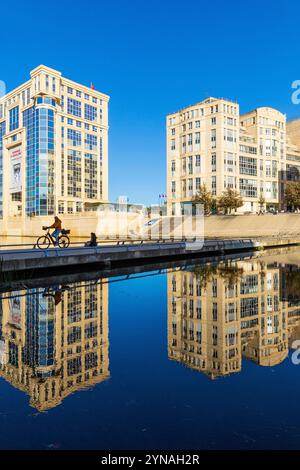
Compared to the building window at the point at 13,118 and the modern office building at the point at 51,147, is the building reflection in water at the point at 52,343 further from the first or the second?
the building window at the point at 13,118

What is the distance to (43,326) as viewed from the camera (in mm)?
8164

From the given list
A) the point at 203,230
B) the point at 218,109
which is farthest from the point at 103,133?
the point at 203,230

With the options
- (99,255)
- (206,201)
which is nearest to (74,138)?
(206,201)

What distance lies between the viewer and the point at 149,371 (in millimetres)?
5777

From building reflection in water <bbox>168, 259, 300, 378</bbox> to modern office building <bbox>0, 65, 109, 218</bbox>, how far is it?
247 ft

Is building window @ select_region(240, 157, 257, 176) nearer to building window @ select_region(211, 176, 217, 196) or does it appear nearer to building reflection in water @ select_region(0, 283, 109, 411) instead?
building window @ select_region(211, 176, 217, 196)

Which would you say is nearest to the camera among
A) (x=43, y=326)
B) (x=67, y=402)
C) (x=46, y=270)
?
(x=67, y=402)

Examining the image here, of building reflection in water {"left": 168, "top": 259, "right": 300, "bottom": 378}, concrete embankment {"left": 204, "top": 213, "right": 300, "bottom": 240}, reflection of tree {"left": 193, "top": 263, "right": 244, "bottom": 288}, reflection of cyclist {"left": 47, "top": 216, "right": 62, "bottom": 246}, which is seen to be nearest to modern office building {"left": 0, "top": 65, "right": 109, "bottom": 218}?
concrete embankment {"left": 204, "top": 213, "right": 300, "bottom": 240}

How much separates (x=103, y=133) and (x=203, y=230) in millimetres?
46950

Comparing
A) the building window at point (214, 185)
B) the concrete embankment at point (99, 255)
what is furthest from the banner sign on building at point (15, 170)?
the concrete embankment at point (99, 255)

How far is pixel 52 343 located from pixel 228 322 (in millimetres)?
4250

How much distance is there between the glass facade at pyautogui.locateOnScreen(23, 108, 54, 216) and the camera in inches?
3221
